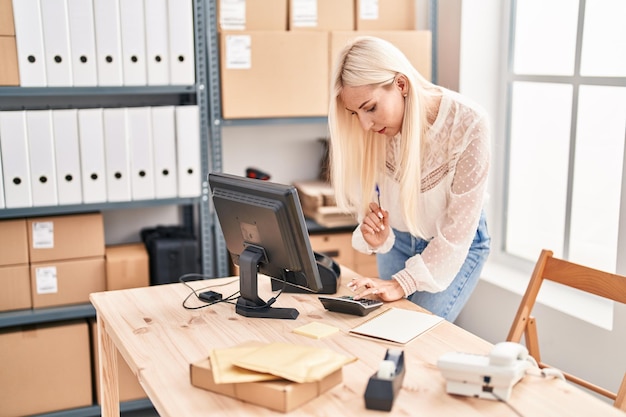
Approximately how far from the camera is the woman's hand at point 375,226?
7.06ft

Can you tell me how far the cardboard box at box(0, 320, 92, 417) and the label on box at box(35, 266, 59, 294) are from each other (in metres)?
0.14

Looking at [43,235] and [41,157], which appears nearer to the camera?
Result: [41,157]

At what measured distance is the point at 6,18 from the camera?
2621mm

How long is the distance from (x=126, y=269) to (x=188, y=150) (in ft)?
1.72

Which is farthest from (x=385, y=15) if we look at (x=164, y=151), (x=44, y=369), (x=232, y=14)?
(x=44, y=369)

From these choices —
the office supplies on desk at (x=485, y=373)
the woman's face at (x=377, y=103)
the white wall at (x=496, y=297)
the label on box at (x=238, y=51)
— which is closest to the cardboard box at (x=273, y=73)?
the label on box at (x=238, y=51)

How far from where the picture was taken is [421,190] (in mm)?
2162

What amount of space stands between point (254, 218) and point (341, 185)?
16.8 inches

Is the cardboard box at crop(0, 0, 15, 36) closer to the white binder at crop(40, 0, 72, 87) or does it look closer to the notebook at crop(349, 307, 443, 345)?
the white binder at crop(40, 0, 72, 87)

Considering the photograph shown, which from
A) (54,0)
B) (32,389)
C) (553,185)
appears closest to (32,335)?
(32,389)

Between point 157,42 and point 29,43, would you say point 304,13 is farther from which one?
point 29,43

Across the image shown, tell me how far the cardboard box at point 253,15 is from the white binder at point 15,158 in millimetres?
860

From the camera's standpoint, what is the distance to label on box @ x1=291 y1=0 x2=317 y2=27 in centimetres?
307

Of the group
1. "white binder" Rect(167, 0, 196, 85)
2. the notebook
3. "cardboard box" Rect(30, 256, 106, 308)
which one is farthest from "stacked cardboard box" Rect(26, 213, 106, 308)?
the notebook
